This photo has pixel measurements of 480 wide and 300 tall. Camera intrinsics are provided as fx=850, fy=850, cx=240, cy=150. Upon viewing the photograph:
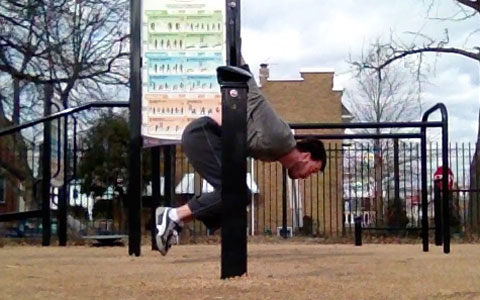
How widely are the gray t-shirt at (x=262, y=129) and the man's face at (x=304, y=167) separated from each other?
0.88ft

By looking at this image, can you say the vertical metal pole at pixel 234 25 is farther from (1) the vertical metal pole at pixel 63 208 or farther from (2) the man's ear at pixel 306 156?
(1) the vertical metal pole at pixel 63 208

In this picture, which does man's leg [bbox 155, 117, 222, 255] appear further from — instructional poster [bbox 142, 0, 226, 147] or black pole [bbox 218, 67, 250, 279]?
instructional poster [bbox 142, 0, 226, 147]

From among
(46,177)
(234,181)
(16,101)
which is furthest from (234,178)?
(16,101)

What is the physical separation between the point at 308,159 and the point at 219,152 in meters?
0.57

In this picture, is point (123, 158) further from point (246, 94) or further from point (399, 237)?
point (246, 94)

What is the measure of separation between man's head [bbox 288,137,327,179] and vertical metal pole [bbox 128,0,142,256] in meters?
2.00

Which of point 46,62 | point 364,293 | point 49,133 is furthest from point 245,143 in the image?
point 46,62

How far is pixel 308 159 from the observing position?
519 centimetres

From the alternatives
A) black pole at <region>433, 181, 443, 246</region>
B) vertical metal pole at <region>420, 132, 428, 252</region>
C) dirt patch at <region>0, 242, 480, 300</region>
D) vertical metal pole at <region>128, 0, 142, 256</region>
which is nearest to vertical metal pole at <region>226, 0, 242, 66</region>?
vertical metal pole at <region>128, 0, 142, 256</region>

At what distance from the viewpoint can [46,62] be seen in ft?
87.0

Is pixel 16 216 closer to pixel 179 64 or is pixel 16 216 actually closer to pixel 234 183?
pixel 179 64

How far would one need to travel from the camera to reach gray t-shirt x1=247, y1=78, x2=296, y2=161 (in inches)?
190

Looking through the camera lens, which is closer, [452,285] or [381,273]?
[452,285]

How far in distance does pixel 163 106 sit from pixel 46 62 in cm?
2042
